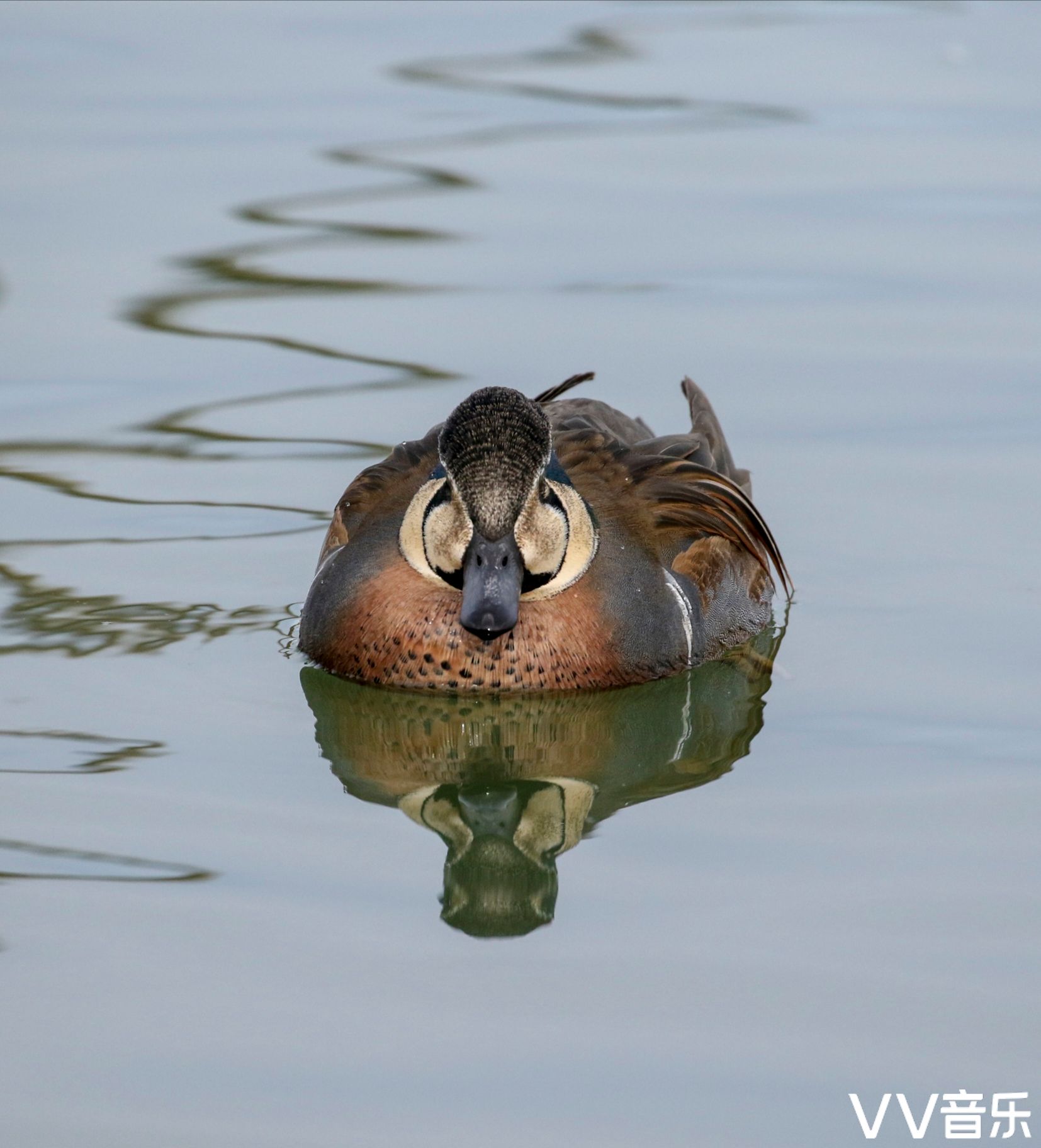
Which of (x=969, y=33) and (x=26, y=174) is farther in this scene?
(x=969, y=33)

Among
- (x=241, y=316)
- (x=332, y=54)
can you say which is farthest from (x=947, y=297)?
(x=332, y=54)

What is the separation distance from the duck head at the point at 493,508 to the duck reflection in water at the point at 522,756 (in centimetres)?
Answer: 39

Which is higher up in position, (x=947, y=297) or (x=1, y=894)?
(x=947, y=297)

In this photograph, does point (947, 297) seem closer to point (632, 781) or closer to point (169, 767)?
point (632, 781)

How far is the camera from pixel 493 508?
746cm

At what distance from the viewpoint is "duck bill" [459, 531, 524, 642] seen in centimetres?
738

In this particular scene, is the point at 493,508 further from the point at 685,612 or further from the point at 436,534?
the point at 685,612

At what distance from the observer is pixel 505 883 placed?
254 inches

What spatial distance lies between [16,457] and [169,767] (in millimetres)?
3513

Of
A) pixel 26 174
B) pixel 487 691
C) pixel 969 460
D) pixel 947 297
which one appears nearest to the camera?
pixel 487 691

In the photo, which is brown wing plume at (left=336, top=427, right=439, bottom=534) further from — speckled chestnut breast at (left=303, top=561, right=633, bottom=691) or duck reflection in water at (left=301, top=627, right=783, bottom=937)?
duck reflection in water at (left=301, top=627, right=783, bottom=937)

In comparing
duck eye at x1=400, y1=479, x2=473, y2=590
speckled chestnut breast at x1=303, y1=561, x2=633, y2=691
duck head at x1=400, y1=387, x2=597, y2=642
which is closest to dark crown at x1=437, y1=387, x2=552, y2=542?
duck head at x1=400, y1=387, x2=597, y2=642

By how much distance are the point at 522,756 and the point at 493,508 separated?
2.85 ft

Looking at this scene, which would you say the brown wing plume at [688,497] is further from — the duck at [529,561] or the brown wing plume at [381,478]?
the brown wing plume at [381,478]
